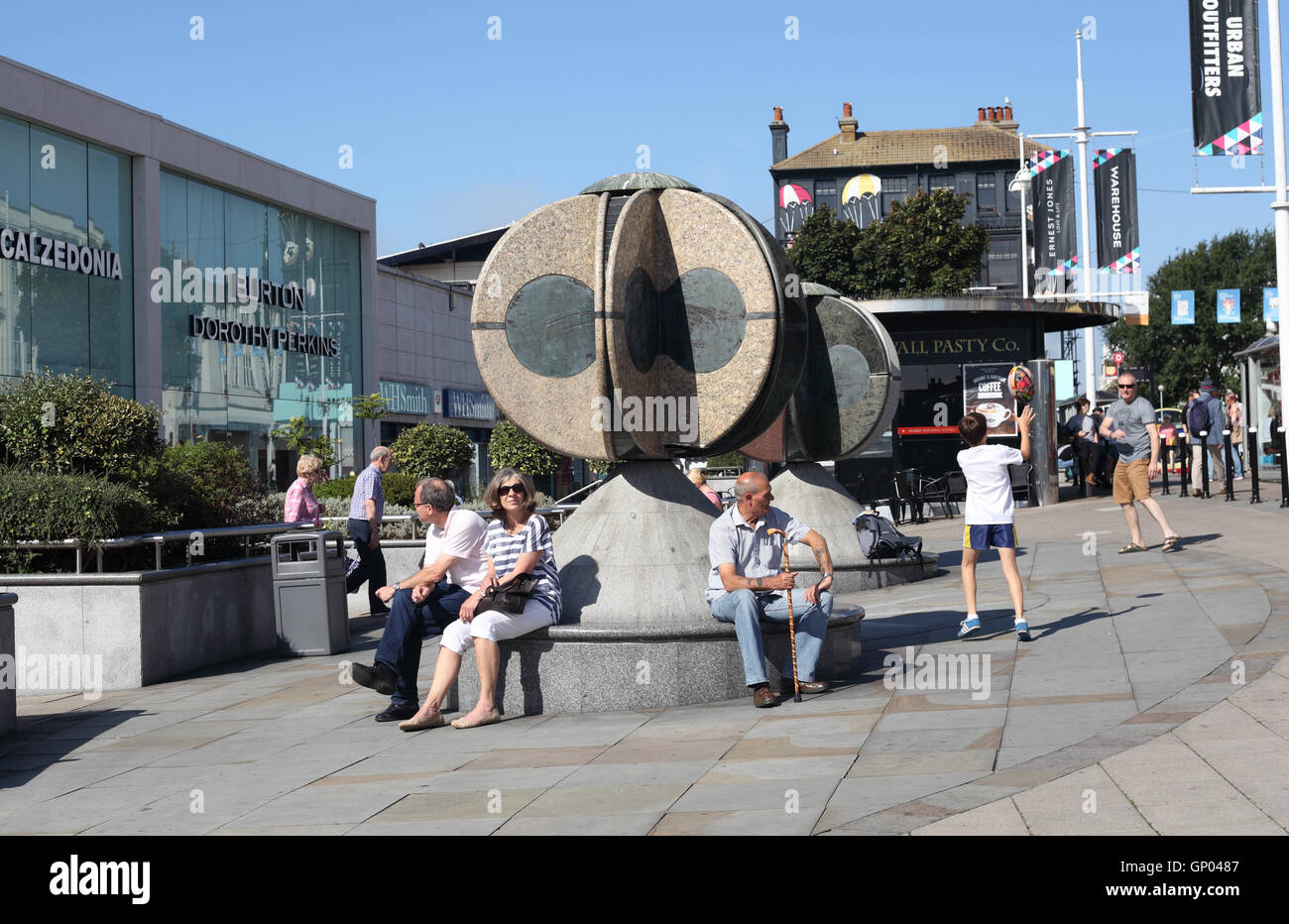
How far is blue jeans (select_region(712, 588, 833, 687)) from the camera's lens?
7734 mm

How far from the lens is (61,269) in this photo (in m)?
27.2

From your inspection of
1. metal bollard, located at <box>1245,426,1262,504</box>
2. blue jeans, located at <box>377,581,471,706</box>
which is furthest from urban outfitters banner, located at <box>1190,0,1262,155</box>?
blue jeans, located at <box>377,581,471,706</box>

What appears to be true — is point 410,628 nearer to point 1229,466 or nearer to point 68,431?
point 68,431

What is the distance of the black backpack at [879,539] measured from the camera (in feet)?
45.6

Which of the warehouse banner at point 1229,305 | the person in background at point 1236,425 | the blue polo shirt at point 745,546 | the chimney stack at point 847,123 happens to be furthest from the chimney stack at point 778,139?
the blue polo shirt at point 745,546

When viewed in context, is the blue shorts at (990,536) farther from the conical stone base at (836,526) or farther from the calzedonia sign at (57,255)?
the calzedonia sign at (57,255)

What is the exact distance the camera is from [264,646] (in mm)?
11867

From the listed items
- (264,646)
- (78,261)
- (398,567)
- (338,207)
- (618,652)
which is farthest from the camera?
(338,207)

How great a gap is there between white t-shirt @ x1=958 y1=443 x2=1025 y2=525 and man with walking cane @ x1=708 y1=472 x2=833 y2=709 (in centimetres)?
211

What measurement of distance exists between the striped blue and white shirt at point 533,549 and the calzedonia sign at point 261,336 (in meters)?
25.9

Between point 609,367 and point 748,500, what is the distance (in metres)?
1.33

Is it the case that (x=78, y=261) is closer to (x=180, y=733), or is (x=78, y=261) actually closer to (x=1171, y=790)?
(x=180, y=733)

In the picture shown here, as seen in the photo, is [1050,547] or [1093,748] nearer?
[1093,748]
